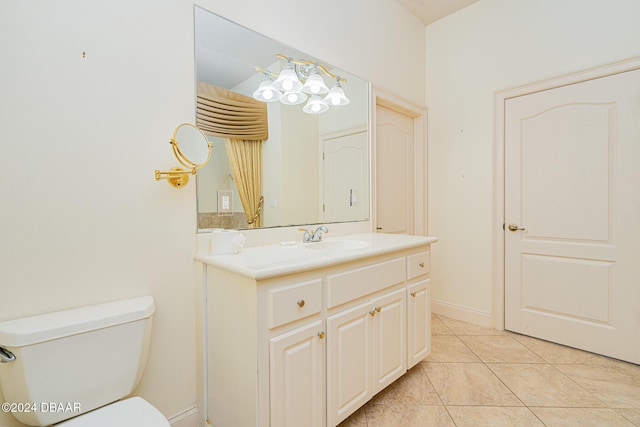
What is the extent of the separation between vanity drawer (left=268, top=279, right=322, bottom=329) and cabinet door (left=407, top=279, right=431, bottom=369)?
2.57 ft

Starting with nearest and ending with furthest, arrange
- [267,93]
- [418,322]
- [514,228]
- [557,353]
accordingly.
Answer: [267,93] < [418,322] < [557,353] < [514,228]

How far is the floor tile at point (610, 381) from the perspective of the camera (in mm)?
1665

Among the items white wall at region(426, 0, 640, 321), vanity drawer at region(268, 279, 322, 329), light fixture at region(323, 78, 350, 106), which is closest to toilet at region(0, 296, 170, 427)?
vanity drawer at region(268, 279, 322, 329)

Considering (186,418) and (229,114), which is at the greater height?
(229,114)

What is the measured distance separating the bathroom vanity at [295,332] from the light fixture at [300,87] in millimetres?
927

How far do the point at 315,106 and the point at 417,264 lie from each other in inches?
49.2

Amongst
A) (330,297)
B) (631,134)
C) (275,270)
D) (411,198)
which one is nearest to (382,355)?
(330,297)

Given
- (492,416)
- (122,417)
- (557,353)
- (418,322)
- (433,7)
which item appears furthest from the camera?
(433,7)

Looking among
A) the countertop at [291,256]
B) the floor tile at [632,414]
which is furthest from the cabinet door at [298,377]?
the floor tile at [632,414]

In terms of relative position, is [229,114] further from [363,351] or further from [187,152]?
[363,351]

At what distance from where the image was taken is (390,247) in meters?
1.59

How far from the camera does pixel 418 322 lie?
187cm

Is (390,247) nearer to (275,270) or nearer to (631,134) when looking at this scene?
(275,270)

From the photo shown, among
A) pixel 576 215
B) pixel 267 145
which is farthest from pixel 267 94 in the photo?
pixel 576 215
